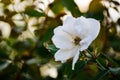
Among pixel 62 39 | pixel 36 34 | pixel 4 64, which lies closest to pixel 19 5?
pixel 36 34

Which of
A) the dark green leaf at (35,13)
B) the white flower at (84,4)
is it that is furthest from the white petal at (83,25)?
the white flower at (84,4)

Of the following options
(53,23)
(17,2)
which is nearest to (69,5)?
(53,23)

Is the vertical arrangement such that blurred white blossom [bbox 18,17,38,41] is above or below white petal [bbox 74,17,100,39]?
below

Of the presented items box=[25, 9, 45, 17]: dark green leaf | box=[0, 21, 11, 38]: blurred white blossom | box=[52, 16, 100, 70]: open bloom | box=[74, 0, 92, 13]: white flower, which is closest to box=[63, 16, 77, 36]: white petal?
box=[52, 16, 100, 70]: open bloom

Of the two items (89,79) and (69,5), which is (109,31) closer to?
(69,5)

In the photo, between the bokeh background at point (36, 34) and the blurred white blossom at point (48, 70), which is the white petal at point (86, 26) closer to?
the bokeh background at point (36, 34)

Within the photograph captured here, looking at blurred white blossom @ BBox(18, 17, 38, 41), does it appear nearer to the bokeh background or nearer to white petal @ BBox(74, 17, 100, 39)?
the bokeh background
